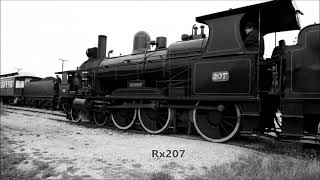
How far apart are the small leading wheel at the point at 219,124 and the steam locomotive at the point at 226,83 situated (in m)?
0.02

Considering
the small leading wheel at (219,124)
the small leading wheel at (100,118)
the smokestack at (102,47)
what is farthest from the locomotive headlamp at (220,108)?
the smokestack at (102,47)

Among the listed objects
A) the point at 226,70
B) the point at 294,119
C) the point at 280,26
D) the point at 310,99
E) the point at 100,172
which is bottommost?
the point at 100,172

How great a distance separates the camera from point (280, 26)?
804cm

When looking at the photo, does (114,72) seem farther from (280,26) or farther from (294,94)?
(294,94)

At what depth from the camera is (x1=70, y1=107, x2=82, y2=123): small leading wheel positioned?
12273 millimetres

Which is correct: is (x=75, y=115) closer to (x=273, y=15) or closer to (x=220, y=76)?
(x=220, y=76)

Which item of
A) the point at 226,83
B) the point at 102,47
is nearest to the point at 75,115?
the point at 102,47

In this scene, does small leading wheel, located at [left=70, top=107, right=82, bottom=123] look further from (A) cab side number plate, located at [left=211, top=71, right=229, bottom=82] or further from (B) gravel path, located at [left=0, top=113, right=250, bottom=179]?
(A) cab side number plate, located at [left=211, top=71, right=229, bottom=82]

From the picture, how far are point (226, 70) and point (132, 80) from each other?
4.09 meters

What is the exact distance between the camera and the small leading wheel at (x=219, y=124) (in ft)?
24.4


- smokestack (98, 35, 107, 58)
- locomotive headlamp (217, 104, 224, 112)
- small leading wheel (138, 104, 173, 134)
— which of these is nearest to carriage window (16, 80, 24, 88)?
smokestack (98, 35, 107, 58)

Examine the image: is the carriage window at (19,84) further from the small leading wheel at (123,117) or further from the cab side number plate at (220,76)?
the cab side number plate at (220,76)

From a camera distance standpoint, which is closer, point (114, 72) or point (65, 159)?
point (65, 159)

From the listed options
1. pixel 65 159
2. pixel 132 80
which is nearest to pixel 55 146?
pixel 65 159
